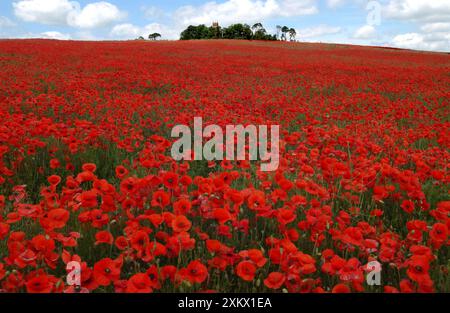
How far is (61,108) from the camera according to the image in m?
7.25

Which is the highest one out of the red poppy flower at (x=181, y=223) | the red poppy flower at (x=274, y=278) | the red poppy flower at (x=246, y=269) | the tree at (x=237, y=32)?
the tree at (x=237, y=32)

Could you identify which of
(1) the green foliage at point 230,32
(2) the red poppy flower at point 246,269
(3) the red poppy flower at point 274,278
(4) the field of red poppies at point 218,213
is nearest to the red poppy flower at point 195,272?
(4) the field of red poppies at point 218,213

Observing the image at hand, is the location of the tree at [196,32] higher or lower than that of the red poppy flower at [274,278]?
higher

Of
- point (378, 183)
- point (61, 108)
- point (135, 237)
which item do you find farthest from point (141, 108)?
point (135, 237)

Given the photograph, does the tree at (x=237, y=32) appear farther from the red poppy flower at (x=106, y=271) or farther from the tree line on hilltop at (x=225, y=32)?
the red poppy flower at (x=106, y=271)

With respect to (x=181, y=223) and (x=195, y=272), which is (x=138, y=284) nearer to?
(x=195, y=272)

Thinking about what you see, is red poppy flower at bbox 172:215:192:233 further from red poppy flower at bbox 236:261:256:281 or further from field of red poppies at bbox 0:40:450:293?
red poppy flower at bbox 236:261:256:281

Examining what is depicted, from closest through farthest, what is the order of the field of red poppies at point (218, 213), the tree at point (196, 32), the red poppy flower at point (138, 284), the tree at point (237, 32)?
the red poppy flower at point (138, 284), the field of red poppies at point (218, 213), the tree at point (237, 32), the tree at point (196, 32)

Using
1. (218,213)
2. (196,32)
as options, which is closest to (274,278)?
(218,213)

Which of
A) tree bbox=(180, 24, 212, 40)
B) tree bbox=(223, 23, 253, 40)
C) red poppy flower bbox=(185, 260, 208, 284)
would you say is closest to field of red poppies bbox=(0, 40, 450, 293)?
red poppy flower bbox=(185, 260, 208, 284)

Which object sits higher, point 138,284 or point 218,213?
point 218,213

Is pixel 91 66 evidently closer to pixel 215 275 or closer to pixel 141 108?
pixel 141 108

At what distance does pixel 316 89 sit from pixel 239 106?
16.8ft

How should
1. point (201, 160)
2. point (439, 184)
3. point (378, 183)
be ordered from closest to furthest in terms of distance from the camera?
point (378, 183), point (439, 184), point (201, 160)
